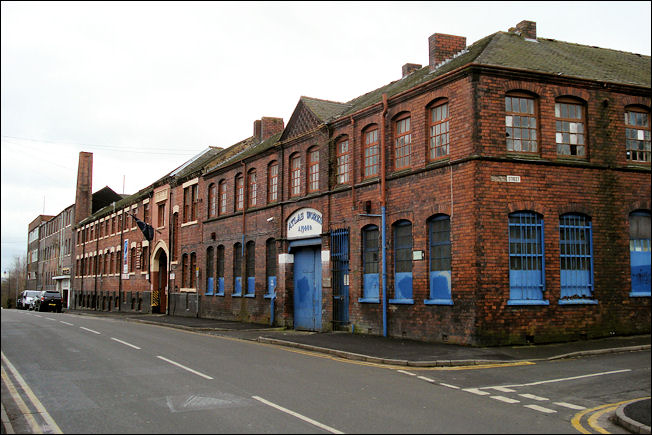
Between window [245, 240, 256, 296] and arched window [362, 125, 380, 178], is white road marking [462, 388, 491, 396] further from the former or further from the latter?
window [245, 240, 256, 296]

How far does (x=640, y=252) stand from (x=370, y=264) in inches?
329

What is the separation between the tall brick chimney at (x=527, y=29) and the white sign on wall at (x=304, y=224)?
9.62 m

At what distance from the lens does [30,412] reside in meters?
8.23

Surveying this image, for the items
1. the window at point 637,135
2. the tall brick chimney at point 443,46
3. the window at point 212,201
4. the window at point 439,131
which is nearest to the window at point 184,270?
the window at point 212,201

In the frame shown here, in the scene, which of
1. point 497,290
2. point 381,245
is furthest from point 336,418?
point 381,245

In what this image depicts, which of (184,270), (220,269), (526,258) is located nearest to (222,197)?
(220,269)

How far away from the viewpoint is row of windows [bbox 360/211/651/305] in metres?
16.2

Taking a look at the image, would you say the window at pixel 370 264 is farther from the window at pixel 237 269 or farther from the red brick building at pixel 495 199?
the window at pixel 237 269

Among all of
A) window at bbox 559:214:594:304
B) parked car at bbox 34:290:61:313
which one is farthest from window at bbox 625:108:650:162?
parked car at bbox 34:290:61:313

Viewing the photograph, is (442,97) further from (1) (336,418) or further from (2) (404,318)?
(1) (336,418)

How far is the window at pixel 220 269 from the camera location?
30.9 m

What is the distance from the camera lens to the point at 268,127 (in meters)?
35.2

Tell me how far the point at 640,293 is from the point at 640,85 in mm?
6321

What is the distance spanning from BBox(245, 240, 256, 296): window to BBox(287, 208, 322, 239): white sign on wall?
3.78 meters
